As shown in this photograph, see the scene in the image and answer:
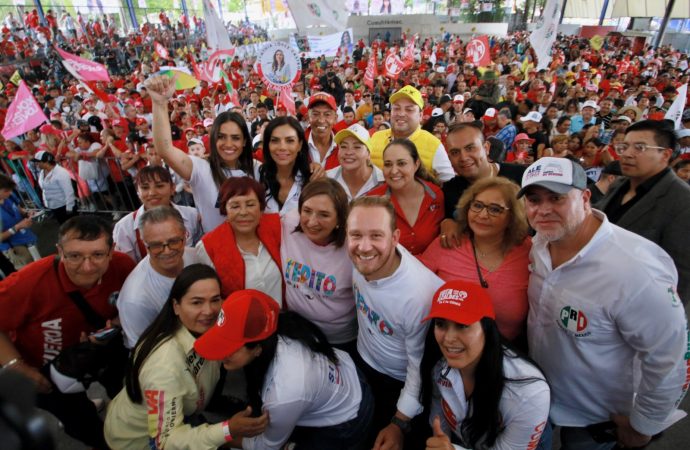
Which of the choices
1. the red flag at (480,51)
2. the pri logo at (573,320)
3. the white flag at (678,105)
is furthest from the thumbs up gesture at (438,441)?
the red flag at (480,51)

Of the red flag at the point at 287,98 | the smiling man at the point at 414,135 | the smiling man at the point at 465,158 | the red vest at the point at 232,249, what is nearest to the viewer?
the red vest at the point at 232,249

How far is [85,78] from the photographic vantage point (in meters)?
7.81

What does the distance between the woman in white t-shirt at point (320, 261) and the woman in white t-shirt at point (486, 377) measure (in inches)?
32.2

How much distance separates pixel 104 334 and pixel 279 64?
592 cm

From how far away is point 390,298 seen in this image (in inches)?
80.7

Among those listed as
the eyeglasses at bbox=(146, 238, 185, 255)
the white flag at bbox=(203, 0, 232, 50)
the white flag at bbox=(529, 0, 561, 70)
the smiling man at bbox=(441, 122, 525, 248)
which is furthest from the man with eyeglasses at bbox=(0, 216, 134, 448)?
the white flag at bbox=(529, 0, 561, 70)

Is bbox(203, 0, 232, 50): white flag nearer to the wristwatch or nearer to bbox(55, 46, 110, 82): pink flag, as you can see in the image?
bbox(55, 46, 110, 82): pink flag

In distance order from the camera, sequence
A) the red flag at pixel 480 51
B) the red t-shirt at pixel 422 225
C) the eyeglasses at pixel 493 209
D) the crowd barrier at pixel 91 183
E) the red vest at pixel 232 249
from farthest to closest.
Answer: the red flag at pixel 480 51, the crowd barrier at pixel 91 183, the red t-shirt at pixel 422 225, the red vest at pixel 232 249, the eyeglasses at pixel 493 209

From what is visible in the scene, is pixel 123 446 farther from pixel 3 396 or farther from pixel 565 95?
pixel 565 95

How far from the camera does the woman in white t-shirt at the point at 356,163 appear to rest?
3246mm

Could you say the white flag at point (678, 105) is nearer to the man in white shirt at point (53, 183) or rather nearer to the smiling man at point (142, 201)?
the smiling man at point (142, 201)

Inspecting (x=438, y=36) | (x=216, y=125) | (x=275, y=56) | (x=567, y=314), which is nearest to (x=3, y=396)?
(x=567, y=314)

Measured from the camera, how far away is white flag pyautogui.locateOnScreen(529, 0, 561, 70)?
9.02 m

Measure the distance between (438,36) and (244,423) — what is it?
36135 mm
